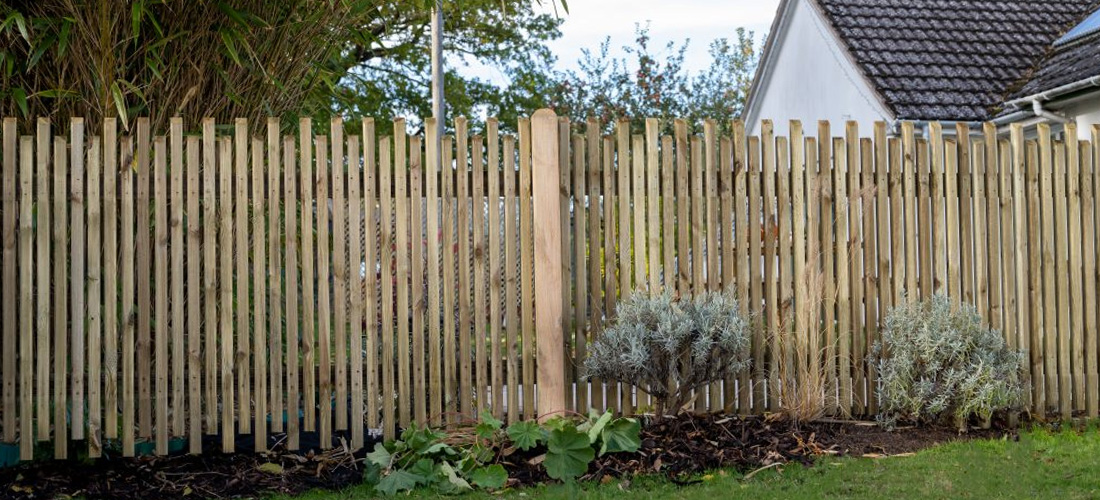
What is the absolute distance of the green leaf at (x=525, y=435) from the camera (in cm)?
528

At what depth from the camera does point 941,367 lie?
5961 millimetres

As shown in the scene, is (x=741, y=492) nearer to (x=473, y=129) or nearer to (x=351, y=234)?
(x=351, y=234)

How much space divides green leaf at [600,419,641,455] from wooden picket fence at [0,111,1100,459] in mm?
581

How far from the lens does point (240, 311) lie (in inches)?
220

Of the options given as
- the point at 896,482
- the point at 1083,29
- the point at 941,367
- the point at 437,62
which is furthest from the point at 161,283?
the point at 1083,29

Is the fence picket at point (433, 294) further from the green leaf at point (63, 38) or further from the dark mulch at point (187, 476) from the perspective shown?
the green leaf at point (63, 38)

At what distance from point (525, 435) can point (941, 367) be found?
2.36 m

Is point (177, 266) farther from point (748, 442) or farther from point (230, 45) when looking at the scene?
point (748, 442)

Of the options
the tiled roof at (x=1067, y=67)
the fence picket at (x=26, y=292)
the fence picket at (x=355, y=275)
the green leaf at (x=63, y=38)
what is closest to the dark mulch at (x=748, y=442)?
the fence picket at (x=355, y=275)

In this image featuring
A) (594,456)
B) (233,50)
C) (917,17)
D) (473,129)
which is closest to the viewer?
(594,456)

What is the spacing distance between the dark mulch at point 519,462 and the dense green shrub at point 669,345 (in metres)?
0.26

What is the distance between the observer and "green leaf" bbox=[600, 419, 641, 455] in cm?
522

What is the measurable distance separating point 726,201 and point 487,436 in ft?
6.03

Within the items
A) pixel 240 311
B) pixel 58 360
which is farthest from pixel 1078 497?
pixel 58 360
